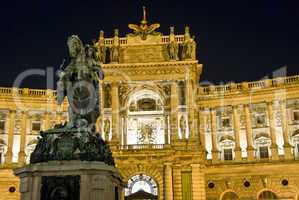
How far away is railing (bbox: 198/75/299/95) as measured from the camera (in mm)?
52900

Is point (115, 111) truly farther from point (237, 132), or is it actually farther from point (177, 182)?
point (237, 132)

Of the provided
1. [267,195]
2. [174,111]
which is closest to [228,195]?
[267,195]

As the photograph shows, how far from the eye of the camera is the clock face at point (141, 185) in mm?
46812

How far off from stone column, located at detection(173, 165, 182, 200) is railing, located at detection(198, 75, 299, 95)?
43.4ft

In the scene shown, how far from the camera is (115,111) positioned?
50094mm

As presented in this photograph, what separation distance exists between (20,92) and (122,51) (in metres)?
14.1

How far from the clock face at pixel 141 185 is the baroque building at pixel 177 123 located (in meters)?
0.10

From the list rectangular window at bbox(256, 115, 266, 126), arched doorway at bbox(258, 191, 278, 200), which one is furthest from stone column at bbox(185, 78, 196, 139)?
arched doorway at bbox(258, 191, 278, 200)

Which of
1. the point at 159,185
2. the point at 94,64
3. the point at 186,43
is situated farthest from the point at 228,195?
the point at 94,64

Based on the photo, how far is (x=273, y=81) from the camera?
54.2 m

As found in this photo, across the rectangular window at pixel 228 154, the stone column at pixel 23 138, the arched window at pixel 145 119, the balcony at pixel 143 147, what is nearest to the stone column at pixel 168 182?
the balcony at pixel 143 147

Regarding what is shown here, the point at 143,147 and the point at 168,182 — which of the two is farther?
the point at 143,147

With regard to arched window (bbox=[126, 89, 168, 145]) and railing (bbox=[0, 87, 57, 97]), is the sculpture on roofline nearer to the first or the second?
arched window (bbox=[126, 89, 168, 145])

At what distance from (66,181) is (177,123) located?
34589mm
